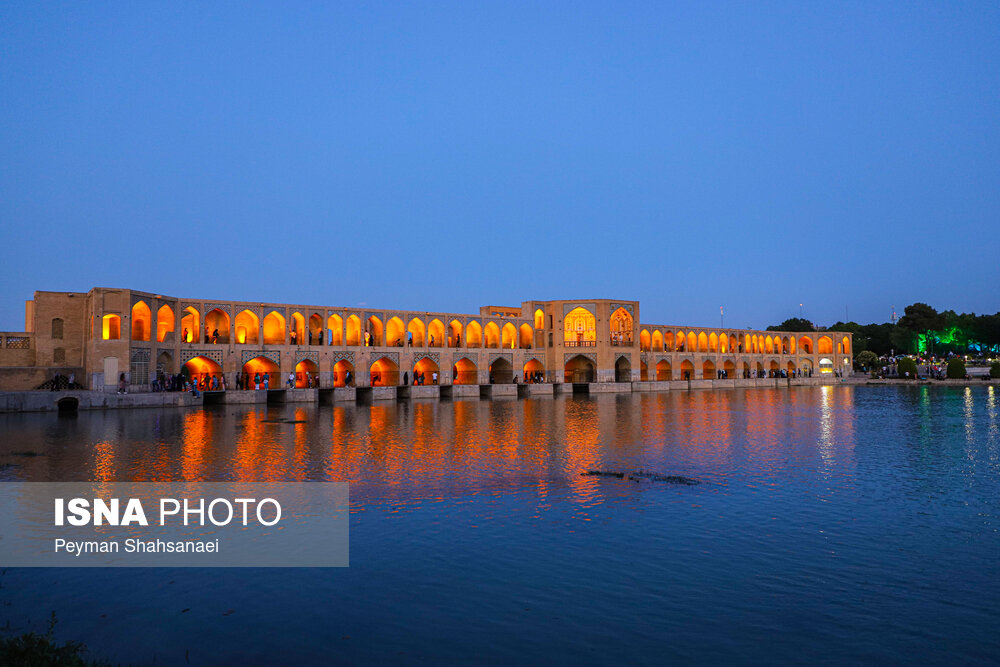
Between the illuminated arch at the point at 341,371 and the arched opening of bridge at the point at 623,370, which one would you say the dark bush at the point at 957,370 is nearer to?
the arched opening of bridge at the point at 623,370

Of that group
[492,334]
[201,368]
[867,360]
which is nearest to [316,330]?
[201,368]

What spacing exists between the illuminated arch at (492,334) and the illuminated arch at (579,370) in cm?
511

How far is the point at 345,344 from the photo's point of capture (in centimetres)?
3584

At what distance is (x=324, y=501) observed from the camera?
8.94m

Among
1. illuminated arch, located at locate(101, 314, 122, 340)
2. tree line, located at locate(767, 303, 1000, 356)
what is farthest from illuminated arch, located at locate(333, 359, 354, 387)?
tree line, located at locate(767, 303, 1000, 356)

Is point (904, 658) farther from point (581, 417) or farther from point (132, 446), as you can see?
point (581, 417)

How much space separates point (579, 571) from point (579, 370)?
132 ft

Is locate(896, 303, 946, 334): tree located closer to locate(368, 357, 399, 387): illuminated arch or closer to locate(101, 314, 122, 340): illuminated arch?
locate(368, 357, 399, 387): illuminated arch

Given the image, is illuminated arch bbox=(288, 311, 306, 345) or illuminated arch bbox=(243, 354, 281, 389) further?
illuminated arch bbox=(288, 311, 306, 345)

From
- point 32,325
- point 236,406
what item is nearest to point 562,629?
point 236,406

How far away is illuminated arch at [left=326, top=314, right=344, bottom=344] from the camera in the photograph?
36.5 metres

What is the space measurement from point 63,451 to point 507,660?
12.7m

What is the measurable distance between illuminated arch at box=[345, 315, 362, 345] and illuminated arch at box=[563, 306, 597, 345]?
14.2 meters

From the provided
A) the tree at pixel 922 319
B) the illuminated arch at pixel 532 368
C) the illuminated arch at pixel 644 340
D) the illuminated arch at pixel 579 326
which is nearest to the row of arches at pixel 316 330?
the illuminated arch at pixel 532 368
